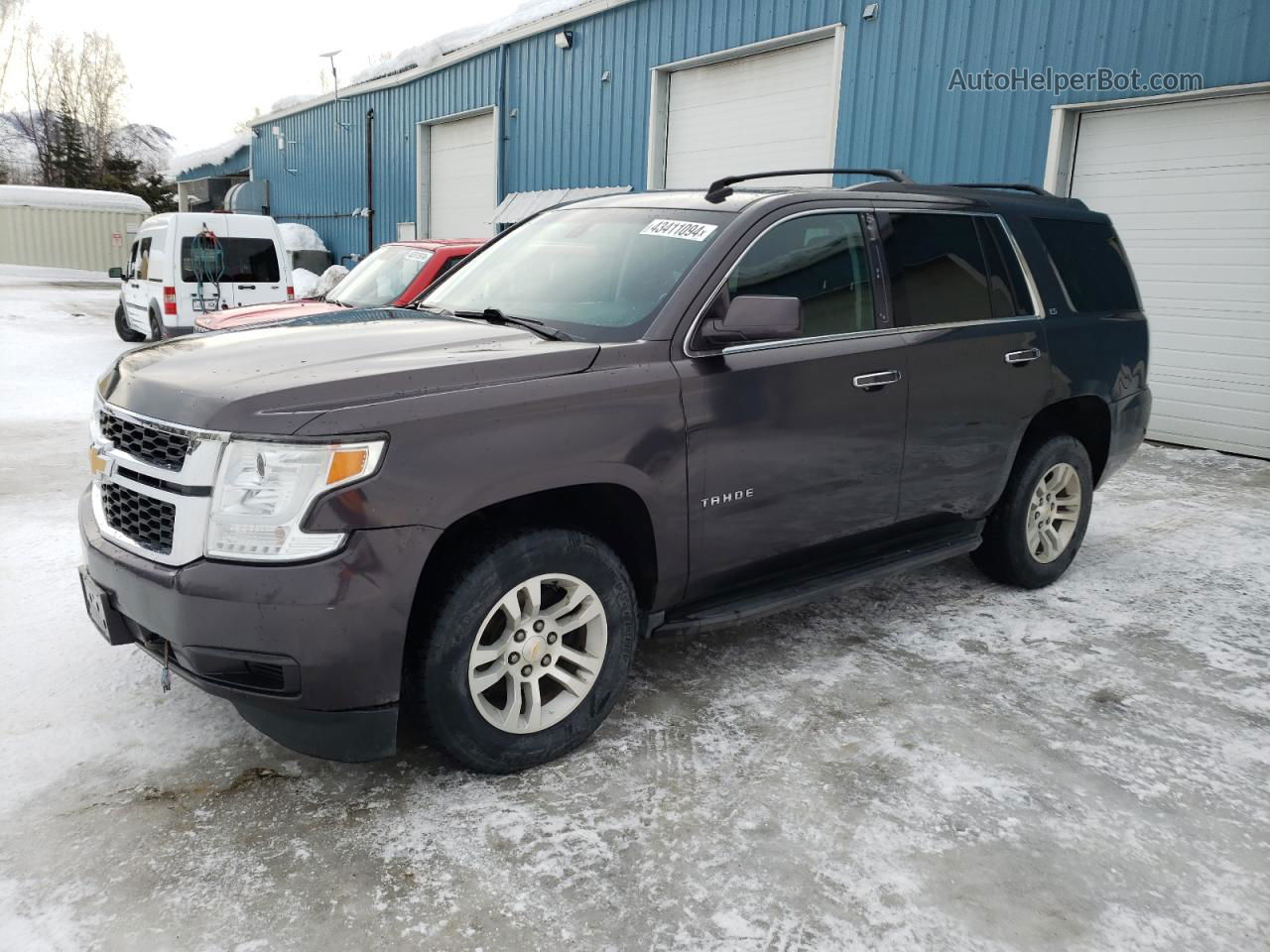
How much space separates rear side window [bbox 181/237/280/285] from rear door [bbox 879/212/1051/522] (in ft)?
38.1

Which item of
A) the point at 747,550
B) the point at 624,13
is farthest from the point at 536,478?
the point at 624,13

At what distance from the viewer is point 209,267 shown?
44.0 feet

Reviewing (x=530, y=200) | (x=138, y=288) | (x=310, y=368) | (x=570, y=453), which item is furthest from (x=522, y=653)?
(x=138, y=288)

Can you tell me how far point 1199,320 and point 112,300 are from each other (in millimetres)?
24196

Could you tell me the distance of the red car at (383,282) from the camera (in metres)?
8.47

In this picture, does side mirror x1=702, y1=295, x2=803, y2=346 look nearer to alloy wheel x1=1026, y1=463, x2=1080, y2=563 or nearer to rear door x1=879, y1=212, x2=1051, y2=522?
rear door x1=879, y1=212, x2=1051, y2=522

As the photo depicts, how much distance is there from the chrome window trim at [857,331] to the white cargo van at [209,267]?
11256mm

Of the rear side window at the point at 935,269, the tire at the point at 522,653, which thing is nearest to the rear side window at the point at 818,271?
the rear side window at the point at 935,269

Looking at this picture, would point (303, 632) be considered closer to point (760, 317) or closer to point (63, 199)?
point (760, 317)

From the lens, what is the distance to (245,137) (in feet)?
108

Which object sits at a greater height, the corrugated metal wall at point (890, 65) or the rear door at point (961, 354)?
the corrugated metal wall at point (890, 65)

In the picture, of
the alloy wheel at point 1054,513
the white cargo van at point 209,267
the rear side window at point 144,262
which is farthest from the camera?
the rear side window at point 144,262

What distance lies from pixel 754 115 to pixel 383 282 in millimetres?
5509

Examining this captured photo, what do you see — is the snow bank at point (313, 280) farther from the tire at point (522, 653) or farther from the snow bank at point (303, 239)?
the tire at point (522, 653)
